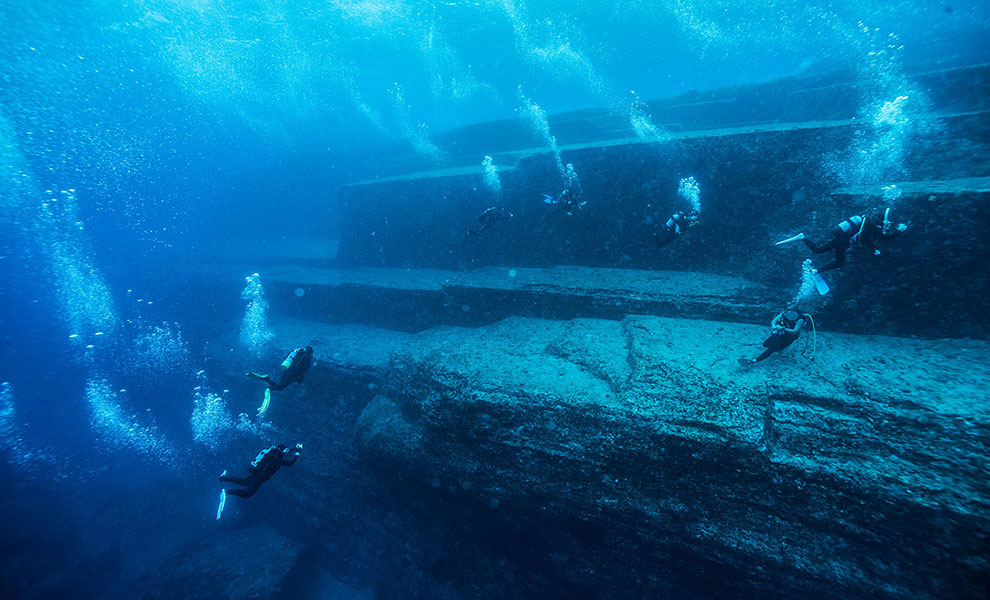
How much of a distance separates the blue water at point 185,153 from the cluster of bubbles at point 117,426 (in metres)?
0.13

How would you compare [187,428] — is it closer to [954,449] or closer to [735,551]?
[735,551]

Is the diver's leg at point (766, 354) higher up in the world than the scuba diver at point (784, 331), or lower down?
lower down

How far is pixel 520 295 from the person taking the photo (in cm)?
696

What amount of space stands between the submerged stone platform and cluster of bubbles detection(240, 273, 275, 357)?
22.9 ft

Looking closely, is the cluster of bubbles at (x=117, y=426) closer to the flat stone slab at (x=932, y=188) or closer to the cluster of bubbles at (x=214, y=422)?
the cluster of bubbles at (x=214, y=422)

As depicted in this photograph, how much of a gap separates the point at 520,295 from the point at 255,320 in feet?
36.4

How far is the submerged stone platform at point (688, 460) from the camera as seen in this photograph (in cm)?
321

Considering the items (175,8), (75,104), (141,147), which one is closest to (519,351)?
(175,8)

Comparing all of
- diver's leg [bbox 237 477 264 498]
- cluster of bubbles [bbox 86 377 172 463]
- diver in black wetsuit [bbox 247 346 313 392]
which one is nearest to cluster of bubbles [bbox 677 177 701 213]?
diver in black wetsuit [bbox 247 346 313 392]

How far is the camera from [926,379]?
12.3ft

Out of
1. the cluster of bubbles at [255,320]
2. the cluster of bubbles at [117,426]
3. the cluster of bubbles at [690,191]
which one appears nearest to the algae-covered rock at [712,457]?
the cluster of bubbles at [690,191]

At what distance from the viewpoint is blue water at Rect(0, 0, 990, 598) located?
1233 cm

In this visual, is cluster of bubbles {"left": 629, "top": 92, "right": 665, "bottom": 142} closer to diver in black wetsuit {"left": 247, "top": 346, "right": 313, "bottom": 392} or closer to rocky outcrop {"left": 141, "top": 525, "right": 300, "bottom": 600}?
diver in black wetsuit {"left": 247, "top": 346, "right": 313, "bottom": 392}

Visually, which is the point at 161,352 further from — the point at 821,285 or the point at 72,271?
the point at 72,271
